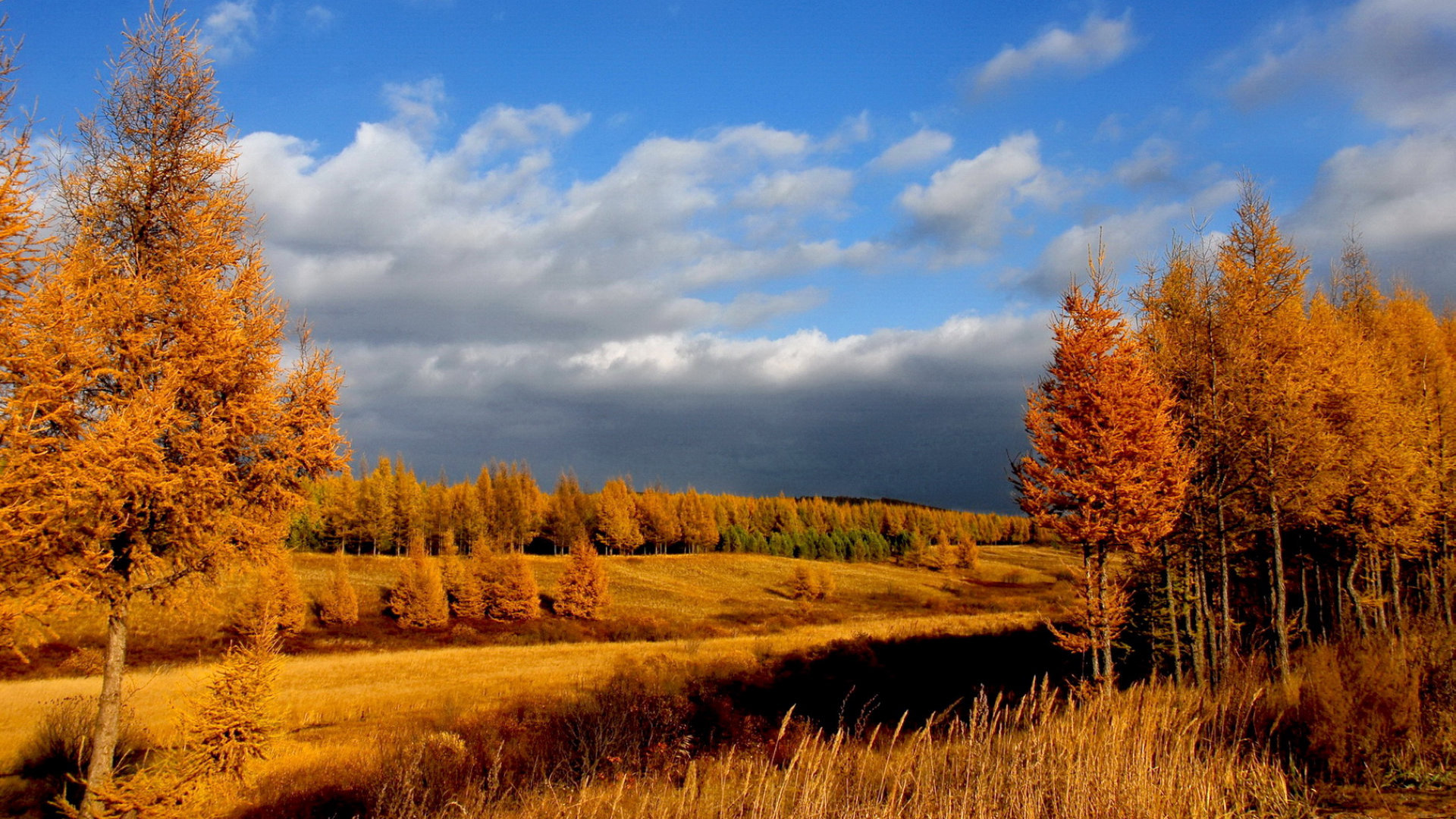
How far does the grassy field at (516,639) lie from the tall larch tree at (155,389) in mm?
1203

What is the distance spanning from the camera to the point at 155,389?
9695 mm

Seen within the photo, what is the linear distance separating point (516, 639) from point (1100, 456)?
40895 millimetres

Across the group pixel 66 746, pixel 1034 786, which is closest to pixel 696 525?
pixel 66 746

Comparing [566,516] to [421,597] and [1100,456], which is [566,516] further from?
[1100,456]

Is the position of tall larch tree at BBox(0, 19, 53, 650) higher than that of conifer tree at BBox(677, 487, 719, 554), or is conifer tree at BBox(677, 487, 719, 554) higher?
tall larch tree at BBox(0, 19, 53, 650)

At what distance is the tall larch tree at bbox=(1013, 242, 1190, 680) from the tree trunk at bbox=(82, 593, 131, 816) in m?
16.8

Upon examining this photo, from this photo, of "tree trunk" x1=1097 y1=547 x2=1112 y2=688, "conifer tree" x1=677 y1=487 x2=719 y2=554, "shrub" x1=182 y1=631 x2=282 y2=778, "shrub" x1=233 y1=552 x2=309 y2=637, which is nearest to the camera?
"shrub" x1=182 y1=631 x2=282 y2=778

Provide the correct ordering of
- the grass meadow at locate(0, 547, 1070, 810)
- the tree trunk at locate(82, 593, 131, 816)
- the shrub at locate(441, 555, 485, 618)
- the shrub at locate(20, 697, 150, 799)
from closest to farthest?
the tree trunk at locate(82, 593, 131, 816)
the shrub at locate(20, 697, 150, 799)
the grass meadow at locate(0, 547, 1070, 810)
the shrub at locate(441, 555, 485, 618)

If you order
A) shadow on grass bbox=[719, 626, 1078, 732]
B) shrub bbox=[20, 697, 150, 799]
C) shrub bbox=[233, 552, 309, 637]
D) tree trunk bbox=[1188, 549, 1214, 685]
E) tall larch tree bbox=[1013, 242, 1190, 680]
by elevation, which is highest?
tall larch tree bbox=[1013, 242, 1190, 680]

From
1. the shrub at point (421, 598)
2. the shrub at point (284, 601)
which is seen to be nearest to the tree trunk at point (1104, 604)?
the shrub at point (284, 601)

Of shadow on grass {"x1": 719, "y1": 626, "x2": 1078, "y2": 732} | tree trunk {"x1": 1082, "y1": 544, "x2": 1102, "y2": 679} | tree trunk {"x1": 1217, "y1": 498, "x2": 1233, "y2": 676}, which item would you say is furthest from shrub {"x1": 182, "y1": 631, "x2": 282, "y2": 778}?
tree trunk {"x1": 1217, "y1": 498, "x2": 1233, "y2": 676}

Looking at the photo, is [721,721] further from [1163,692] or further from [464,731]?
[1163,692]

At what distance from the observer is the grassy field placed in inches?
854

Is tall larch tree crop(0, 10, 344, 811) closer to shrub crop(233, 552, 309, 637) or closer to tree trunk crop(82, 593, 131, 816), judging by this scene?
tree trunk crop(82, 593, 131, 816)
